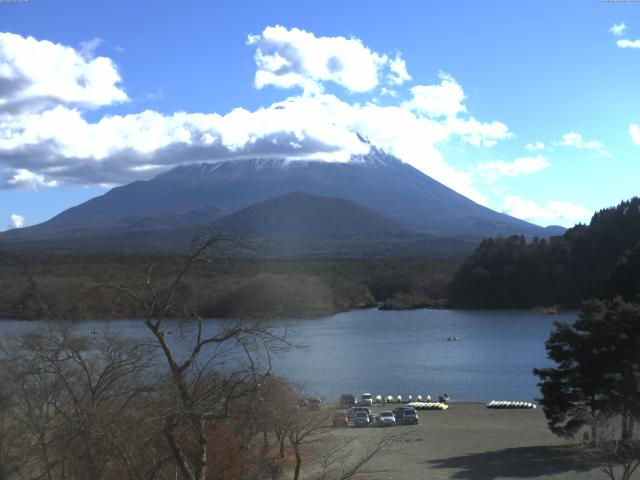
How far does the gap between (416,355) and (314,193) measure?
11021 centimetres

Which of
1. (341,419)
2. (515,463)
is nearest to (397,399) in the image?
(341,419)

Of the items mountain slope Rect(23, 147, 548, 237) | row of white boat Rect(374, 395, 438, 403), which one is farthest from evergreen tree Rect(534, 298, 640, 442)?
mountain slope Rect(23, 147, 548, 237)

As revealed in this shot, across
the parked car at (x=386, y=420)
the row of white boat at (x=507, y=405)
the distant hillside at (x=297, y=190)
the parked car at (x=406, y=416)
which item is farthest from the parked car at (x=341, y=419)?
the distant hillside at (x=297, y=190)

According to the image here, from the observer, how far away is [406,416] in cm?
1962

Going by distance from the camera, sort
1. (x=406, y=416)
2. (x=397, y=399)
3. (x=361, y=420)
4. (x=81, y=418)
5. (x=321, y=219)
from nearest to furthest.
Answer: (x=81, y=418), (x=361, y=420), (x=406, y=416), (x=397, y=399), (x=321, y=219)

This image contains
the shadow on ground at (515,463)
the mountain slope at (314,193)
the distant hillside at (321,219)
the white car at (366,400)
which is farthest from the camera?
the mountain slope at (314,193)

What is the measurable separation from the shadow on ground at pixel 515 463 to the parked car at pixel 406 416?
4.06 m

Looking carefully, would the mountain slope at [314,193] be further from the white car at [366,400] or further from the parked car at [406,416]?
the parked car at [406,416]

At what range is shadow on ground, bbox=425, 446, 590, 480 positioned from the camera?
43.2 feet

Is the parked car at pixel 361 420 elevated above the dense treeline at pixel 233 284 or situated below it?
below

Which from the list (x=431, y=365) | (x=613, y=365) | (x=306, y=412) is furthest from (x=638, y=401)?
(x=431, y=365)

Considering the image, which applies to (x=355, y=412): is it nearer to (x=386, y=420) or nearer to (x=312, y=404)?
(x=386, y=420)

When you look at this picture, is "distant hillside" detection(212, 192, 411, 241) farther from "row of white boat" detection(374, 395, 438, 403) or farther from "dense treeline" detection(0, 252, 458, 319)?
"row of white boat" detection(374, 395, 438, 403)

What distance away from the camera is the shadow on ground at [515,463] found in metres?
13.2
